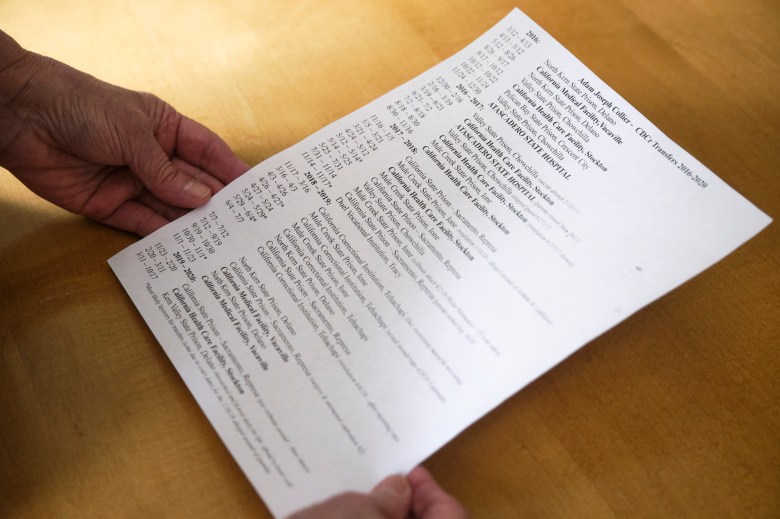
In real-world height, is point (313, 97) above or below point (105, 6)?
A: below

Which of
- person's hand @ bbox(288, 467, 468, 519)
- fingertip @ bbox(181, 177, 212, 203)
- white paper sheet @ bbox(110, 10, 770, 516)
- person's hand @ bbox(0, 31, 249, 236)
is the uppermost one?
person's hand @ bbox(0, 31, 249, 236)

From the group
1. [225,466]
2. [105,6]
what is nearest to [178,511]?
[225,466]

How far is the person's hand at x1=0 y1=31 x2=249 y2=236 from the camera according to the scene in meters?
0.59

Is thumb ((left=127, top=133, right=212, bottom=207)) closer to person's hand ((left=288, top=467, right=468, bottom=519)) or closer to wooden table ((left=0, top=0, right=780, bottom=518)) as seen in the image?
wooden table ((left=0, top=0, right=780, bottom=518))

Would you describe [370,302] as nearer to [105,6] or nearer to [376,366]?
[376,366]

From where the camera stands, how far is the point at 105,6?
29.2 inches

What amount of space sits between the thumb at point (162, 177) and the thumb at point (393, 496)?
309 millimetres

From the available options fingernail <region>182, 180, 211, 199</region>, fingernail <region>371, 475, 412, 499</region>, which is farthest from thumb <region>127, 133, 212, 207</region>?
fingernail <region>371, 475, 412, 499</region>

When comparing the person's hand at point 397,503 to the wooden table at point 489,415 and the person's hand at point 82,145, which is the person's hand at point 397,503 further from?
the person's hand at point 82,145

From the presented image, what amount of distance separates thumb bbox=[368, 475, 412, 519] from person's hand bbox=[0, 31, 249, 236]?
31 centimetres

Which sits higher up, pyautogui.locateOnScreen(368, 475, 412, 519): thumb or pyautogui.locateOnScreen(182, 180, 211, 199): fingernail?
pyautogui.locateOnScreen(182, 180, 211, 199): fingernail

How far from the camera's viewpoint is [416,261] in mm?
546

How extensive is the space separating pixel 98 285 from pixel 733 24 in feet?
2.38

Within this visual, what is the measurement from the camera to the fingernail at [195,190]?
0.60 metres
